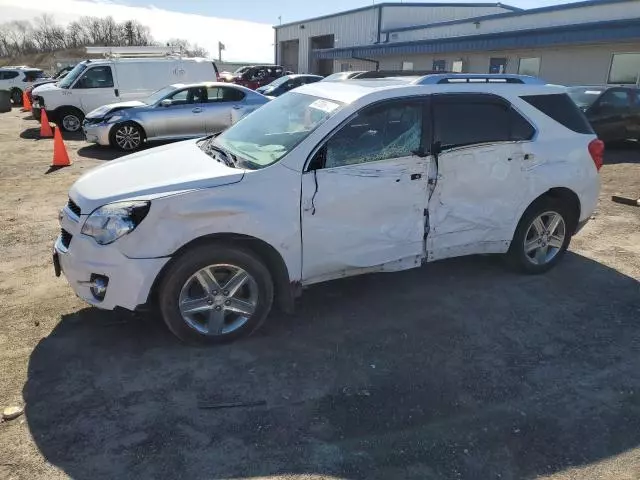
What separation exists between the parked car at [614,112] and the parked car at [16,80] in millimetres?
24917

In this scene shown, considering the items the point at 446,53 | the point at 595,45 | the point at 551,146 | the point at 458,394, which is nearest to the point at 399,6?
the point at 446,53

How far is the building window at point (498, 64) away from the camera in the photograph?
20828 millimetres

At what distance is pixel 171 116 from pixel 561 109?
919 centimetres

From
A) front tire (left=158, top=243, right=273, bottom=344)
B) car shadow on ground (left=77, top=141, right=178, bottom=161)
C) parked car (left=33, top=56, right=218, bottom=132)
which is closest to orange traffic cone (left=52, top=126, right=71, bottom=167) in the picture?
car shadow on ground (left=77, top=141, right=178, bottom=161)

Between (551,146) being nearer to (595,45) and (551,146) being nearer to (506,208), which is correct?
(506,208)

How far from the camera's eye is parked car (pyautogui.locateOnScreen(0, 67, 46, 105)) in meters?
24.6

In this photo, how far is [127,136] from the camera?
457 inches

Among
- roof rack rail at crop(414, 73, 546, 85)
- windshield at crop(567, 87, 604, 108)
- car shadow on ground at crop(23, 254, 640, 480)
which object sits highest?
roof rack rail at crop(414, 73, 546, 85)

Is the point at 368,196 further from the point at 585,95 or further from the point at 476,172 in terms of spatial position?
the point at 585,95

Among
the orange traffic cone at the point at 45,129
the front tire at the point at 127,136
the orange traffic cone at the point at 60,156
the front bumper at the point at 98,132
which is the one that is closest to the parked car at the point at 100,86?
the orange traffic cone at the point at 45,129

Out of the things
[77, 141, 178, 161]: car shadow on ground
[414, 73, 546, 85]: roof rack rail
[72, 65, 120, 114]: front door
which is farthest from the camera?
[72, 65, 120, 114]: front door

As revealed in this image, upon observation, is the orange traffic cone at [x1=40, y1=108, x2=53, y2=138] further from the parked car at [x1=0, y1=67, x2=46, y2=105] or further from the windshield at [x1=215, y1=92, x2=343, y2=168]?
the parked car at [x1=0, y1=67, x2=46, y2=105]

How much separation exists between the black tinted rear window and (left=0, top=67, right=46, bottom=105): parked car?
88.4 feet

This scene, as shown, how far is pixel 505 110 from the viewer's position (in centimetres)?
436
